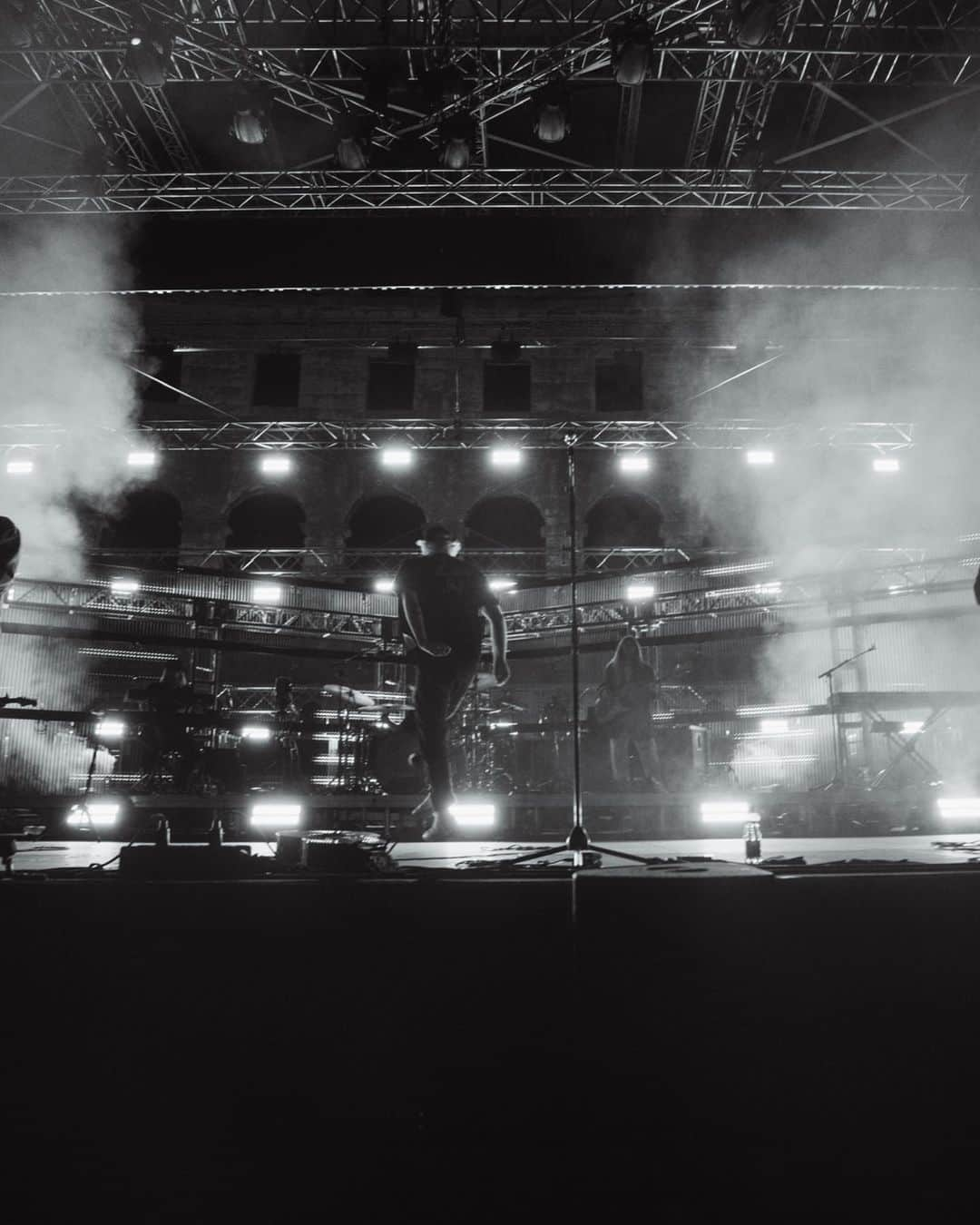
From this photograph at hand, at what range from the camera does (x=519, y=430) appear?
14.2 m

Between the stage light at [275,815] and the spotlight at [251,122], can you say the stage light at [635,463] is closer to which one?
the spotlight at [251,122]

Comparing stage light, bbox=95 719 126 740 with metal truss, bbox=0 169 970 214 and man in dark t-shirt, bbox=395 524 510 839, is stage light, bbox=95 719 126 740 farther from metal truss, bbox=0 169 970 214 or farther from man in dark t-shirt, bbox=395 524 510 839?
man in dark t-shirt, bbox=395 524 510 839

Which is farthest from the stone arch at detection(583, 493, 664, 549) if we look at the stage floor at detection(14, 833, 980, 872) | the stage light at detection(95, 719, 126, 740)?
the stage floor at detection(14, 833, 980, 872)

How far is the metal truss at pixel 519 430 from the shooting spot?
13.6 m

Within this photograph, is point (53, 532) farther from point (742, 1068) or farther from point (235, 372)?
point (742, 1068)

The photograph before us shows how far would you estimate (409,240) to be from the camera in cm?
1302

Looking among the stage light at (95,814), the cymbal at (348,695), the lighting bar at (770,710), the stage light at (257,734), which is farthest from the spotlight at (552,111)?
the stage light at (95,814)

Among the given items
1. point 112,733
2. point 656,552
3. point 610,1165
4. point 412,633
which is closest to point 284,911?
point 610,1165

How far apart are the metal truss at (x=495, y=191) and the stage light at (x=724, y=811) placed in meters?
7.95

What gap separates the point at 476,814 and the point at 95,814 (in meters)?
4.96

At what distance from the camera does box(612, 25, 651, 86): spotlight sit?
305 inches

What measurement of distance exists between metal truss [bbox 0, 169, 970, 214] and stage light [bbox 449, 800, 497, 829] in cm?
773

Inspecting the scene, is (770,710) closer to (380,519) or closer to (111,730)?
(111,730)

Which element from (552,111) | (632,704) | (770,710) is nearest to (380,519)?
(552,111)
